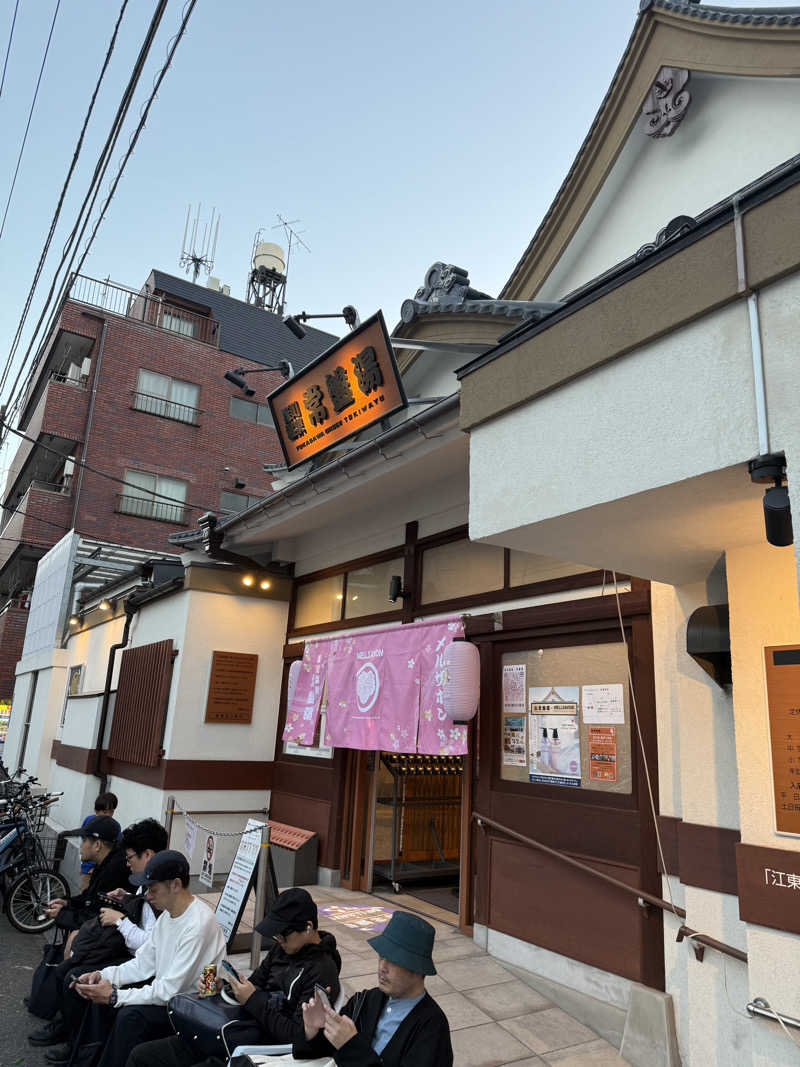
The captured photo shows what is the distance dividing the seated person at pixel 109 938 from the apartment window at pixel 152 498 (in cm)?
2023

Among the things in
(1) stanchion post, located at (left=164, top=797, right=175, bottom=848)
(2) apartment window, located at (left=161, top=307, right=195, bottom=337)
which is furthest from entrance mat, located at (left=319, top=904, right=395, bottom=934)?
(2) apartment window, located at (left=161, top=307, right=195, bottom=337)

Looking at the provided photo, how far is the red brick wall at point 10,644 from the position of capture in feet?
90.4

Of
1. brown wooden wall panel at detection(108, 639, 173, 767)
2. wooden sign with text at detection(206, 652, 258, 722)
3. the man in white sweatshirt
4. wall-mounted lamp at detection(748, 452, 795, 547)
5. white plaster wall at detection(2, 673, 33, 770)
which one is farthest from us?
white plaster wall at detection(2, 673, 33, 770)

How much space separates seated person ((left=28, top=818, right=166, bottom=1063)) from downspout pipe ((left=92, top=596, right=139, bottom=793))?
821 cm

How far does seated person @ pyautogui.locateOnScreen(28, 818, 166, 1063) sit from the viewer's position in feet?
18.1

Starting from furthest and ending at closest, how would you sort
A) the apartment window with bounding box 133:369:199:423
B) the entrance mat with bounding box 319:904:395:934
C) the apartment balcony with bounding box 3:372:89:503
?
1. the apartment window with bounding box 133:369:199:423
2. the apartment balcony with bounding box 3:372:89:503
3. the entrance mat with bounding box 319:904:395:934

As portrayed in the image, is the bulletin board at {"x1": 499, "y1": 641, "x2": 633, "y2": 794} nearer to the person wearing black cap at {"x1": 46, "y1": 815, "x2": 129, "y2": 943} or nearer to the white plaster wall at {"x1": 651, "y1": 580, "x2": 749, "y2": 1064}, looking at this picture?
the white plaster wall at {"x1": 651, "y1": 580, "x2": 749, "y2": 1064}

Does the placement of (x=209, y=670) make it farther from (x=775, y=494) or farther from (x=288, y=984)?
(x=775, y=494)

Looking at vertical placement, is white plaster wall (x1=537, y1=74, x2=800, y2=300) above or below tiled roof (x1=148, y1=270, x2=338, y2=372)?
below

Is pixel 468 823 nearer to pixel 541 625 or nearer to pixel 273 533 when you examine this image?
pixel 541 625

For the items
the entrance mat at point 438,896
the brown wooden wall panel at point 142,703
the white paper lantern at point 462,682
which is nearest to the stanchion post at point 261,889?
the white paper lantern at point 462,682

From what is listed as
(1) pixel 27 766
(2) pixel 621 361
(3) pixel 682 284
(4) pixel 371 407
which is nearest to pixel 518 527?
(2) pixel 621 361

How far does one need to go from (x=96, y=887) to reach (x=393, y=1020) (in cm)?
419

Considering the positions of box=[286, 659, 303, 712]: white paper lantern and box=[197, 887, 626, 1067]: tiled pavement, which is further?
box=[286, 659, 303, 712]: white paper lantern
